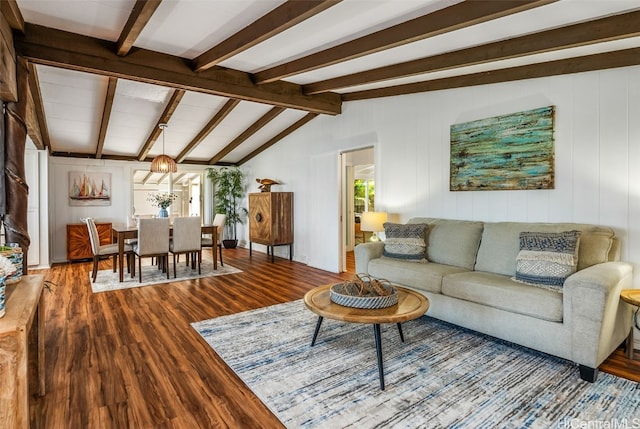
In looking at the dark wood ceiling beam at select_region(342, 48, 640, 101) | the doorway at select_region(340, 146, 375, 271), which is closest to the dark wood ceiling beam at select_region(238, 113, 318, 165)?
the doorway at select_region(340, 146, 375, 271)

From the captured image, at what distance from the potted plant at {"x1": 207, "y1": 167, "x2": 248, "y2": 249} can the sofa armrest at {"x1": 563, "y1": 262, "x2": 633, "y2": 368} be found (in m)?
7.07

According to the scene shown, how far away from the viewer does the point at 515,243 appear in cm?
319

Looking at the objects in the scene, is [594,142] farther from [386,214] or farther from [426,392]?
[426,392]

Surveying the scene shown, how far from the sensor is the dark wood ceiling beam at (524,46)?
2311 mm

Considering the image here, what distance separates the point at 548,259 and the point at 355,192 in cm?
566

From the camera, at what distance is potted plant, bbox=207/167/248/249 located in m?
8.42

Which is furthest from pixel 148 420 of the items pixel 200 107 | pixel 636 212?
pixel 200 107

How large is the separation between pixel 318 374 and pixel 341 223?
11.2ft

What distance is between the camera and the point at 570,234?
9.04ft

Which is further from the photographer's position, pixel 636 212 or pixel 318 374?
pixel 636 212

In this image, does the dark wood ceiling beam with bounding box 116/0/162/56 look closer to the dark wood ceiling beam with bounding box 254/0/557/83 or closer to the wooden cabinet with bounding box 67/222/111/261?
the dark wood ceiling beam with bounding box 254/0/557/83

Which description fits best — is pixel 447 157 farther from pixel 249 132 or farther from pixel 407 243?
pixel 249 132

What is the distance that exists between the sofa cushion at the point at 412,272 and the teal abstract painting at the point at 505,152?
106 cm

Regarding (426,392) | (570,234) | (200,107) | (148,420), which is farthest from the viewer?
(200,107)
